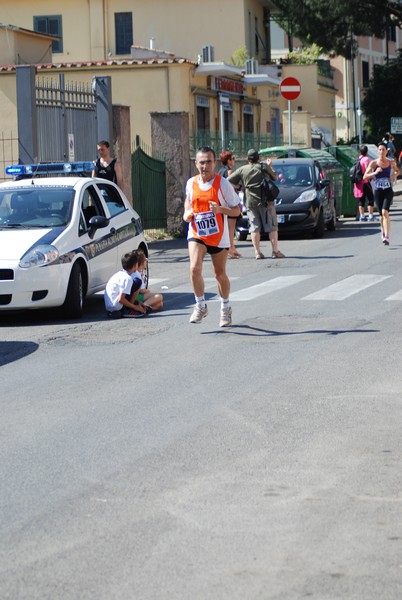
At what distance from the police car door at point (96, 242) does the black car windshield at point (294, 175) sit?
35.1 ft

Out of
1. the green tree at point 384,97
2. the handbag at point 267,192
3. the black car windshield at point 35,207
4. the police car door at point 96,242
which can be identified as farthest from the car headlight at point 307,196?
the green tree at point 384,97

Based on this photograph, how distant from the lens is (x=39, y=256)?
13859 mm

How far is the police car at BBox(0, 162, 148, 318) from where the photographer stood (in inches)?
542

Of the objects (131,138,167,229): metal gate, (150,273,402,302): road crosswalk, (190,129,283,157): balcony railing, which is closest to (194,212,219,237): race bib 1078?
(150,273,402,302): road crosswalk

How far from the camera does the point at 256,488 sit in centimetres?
655

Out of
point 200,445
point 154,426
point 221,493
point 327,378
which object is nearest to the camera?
point 221,493

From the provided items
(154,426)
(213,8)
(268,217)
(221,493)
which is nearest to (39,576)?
(221,493)

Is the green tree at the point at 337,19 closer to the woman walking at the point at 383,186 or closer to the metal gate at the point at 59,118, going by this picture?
the metal gate at the point at 59,118

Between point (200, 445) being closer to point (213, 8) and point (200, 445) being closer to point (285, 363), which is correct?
point (285, 363)

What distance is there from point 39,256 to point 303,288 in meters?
3.91

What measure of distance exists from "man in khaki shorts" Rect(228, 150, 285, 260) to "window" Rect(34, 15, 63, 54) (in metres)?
30.2

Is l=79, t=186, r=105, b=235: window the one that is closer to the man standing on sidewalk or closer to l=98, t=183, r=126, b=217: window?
l=98, t=183, r=126, b=217: window

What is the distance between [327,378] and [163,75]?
98.4ft

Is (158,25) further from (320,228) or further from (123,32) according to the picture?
(320,228)
